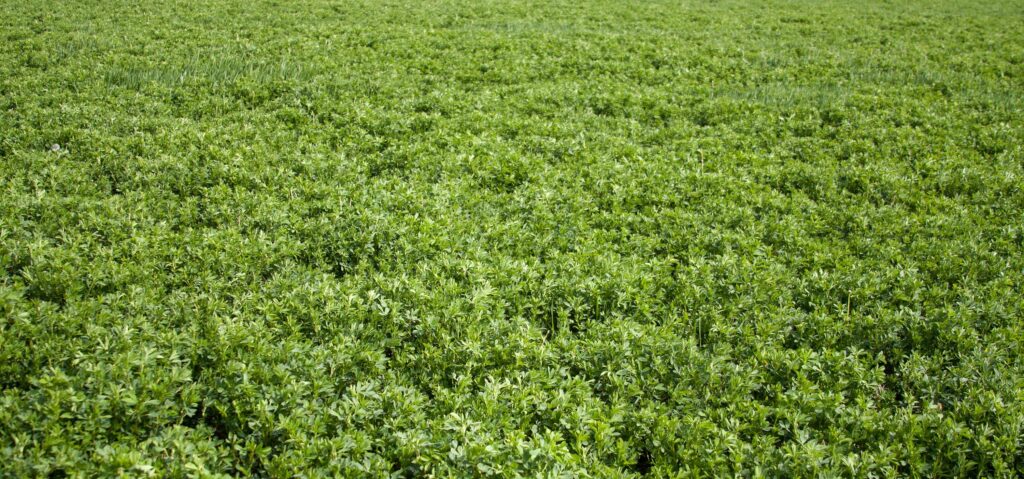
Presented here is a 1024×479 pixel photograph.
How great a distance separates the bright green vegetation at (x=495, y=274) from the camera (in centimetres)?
430

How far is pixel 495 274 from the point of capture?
643 cm

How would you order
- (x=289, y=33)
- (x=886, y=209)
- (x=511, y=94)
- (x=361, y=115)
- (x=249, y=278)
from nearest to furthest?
(x=249, y=278) < (x=886, y=209) < (x=361, y=115) < (x=511, y=94) < (x=289, y=33)

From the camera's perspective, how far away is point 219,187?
25.5 feet

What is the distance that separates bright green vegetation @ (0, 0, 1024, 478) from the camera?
169 inches

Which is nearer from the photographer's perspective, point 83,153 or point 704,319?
point 704,319

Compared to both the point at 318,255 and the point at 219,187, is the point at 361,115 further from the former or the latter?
the point at 318,255

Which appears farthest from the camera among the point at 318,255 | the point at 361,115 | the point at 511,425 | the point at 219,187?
the point at 361,115

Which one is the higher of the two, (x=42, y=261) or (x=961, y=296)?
(x=42, y=261)

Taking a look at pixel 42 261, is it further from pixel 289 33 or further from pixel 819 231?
pixel 289 33

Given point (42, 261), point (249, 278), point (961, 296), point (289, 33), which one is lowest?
point (961, 296)

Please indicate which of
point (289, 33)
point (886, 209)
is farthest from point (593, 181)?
point (289, 33)

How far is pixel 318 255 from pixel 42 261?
255 centimetres

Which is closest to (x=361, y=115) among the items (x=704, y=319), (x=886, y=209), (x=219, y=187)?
(x=219, y=187)

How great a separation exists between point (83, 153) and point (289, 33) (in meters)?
10.5
